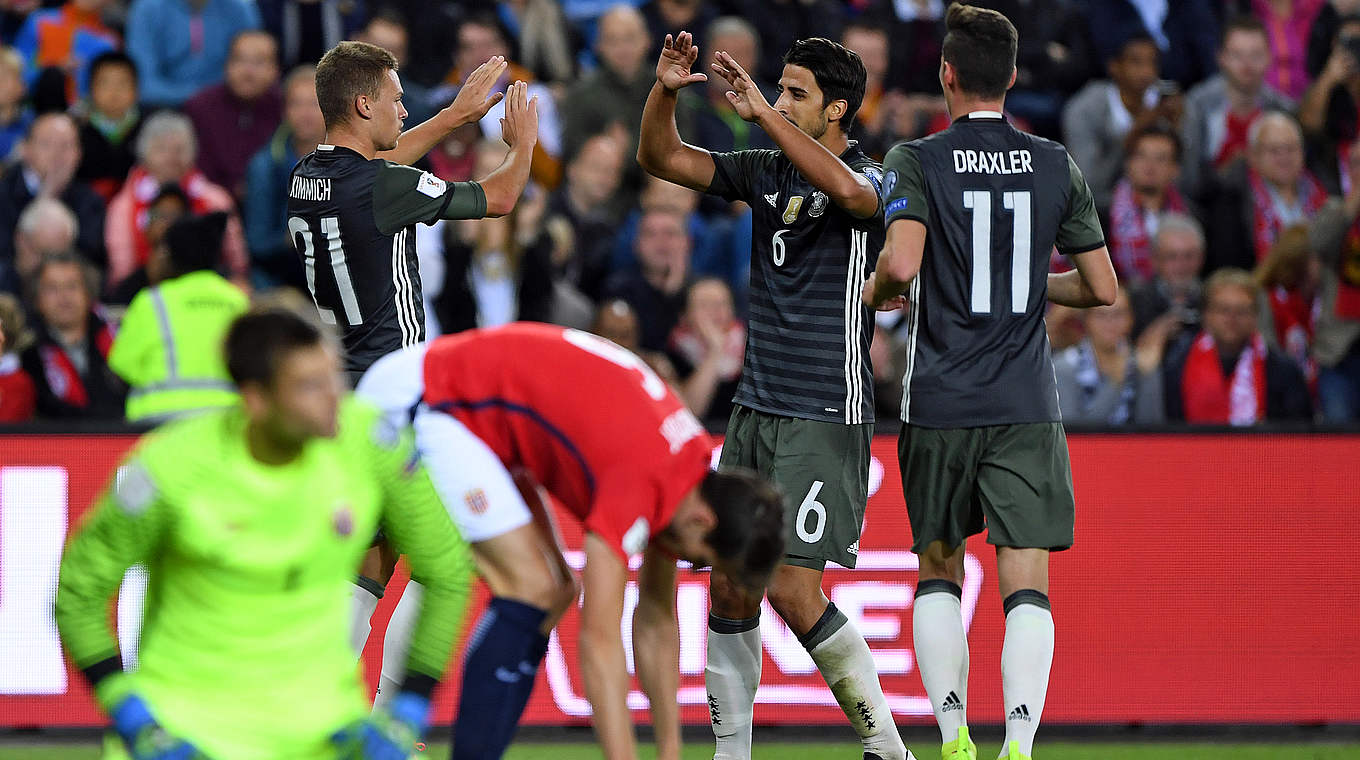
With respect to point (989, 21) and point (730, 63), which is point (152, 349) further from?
point (989, 21)

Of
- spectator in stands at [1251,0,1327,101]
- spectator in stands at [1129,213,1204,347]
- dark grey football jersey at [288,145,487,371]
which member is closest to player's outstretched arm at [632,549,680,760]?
dark grey football jersey at [288,145,487,371]

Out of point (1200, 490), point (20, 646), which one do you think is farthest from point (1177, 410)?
point (20, 646)

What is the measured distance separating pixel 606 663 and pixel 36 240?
650 cm

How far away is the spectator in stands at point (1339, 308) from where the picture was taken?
32.8ft

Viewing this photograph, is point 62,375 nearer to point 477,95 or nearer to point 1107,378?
point 477,95

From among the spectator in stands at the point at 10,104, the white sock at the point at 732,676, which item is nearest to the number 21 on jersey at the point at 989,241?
the white sock at the point at 732,676

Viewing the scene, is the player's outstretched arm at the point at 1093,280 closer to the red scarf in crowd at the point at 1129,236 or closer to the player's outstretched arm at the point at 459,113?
the player's outstretched arm at the point at 459,113

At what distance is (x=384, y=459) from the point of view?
392 cm

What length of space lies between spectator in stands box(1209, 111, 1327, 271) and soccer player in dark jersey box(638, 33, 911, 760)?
558cm

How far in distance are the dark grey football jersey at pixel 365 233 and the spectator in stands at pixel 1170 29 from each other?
7483 millimetres

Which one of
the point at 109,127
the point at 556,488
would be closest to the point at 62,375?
the point at 109,127

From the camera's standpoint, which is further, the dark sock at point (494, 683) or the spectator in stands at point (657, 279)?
the spectator in stands at point (657, 279)

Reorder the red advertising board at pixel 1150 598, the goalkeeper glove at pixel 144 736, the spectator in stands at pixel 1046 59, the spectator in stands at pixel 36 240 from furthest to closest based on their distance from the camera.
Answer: the spectator in stands at pixel 1046 59 → the spectator in stands at pixel 36 240 → the red advertising board at pixel 1150 598 → the goalkeeper glove at pixel 144 736

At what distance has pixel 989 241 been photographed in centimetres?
580
